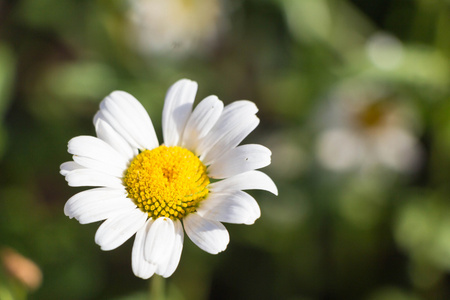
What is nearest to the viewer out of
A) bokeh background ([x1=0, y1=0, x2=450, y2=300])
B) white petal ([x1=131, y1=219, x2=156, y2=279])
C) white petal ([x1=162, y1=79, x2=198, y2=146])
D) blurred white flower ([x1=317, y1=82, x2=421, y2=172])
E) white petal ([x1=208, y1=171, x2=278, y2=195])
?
white petal ([x1=131, y1=219, x2=156, y2=279])

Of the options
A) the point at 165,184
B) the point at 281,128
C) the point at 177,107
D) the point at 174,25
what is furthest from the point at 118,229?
the point at 174,25

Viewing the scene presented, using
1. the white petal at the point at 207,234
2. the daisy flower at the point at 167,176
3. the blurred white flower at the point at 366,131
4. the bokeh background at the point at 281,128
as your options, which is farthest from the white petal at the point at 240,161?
the blurred white flower at the point at 366,131

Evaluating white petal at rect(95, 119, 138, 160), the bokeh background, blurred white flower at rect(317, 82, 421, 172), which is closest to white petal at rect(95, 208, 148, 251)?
white petal at rect(95, 119, 138, 160)

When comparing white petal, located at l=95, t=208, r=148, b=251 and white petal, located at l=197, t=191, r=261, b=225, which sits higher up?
white petal, located at l=197, t=191, r=261, b=225

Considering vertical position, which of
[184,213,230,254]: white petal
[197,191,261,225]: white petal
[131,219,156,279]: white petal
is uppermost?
[197,191,261,225]: white petal

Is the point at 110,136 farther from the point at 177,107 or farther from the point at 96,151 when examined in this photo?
the point at 177,107

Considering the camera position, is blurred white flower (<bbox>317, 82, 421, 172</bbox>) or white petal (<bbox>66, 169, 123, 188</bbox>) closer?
white petal (<bbox>66, 169, 123, 188</bbox>)

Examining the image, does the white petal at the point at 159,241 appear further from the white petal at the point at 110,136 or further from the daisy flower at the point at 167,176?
the white petal at the point at 110,136

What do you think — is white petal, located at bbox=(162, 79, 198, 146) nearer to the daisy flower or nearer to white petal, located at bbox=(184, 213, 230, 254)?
the daisy flower
